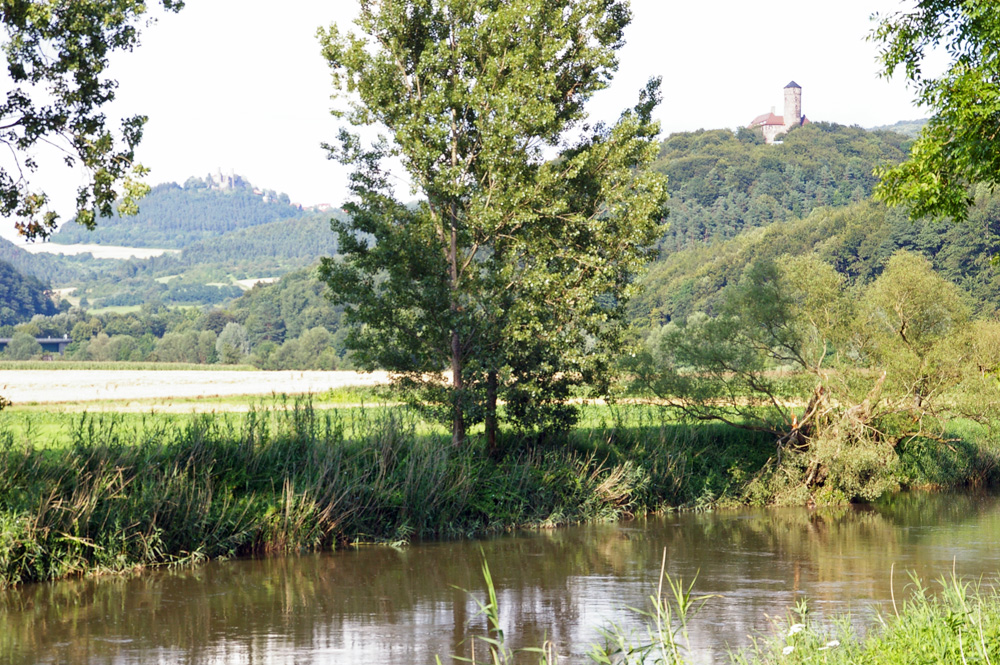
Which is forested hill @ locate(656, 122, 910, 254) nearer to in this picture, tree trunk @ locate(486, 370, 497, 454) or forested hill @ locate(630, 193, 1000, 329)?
forested hill @ locate(630, 193, 1000, 329)

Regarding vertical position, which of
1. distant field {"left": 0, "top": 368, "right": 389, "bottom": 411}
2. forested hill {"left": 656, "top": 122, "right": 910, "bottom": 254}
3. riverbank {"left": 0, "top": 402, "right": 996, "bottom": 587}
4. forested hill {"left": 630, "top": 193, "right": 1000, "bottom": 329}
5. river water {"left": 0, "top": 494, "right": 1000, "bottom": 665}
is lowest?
river water {"left": 0, "top": 494, "right": 1000, "bottom": 665}

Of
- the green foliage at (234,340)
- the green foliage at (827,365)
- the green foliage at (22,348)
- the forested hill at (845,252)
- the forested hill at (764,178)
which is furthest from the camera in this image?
the forested hill at (764,178)

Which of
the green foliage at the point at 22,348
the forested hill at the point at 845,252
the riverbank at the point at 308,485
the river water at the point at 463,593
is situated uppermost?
the forested hill at the point at 845,252

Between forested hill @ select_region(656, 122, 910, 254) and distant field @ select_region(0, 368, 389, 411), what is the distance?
75.3m

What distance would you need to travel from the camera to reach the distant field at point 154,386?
138 ft

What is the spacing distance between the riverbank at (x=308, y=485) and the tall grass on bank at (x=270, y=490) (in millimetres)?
29

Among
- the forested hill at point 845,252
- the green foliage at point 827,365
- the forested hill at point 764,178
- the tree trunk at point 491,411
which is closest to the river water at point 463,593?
the tree trunk at point 491,411

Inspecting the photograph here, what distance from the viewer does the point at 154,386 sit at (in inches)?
2207

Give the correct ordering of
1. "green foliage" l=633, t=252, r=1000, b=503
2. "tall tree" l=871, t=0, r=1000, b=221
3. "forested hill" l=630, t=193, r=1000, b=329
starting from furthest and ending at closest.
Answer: "forested hill" l=630, t=193, r=1000, b=329 < "green foliage" l=633, t=252, r=1000, b=503 < "tall tree" l=871, t=0, r=1000, b=221

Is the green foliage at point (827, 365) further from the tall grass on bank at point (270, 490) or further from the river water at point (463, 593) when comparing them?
the tall grass on bank at point (270, 490)

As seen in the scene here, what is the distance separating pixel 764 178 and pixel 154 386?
10191 centimetres

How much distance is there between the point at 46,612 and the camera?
12461 mm

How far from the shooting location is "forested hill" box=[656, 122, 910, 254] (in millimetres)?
130125

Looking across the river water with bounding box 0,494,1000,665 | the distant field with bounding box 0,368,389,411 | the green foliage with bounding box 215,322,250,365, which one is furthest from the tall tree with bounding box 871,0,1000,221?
the green foliage with bounding box 215,322,250,365
